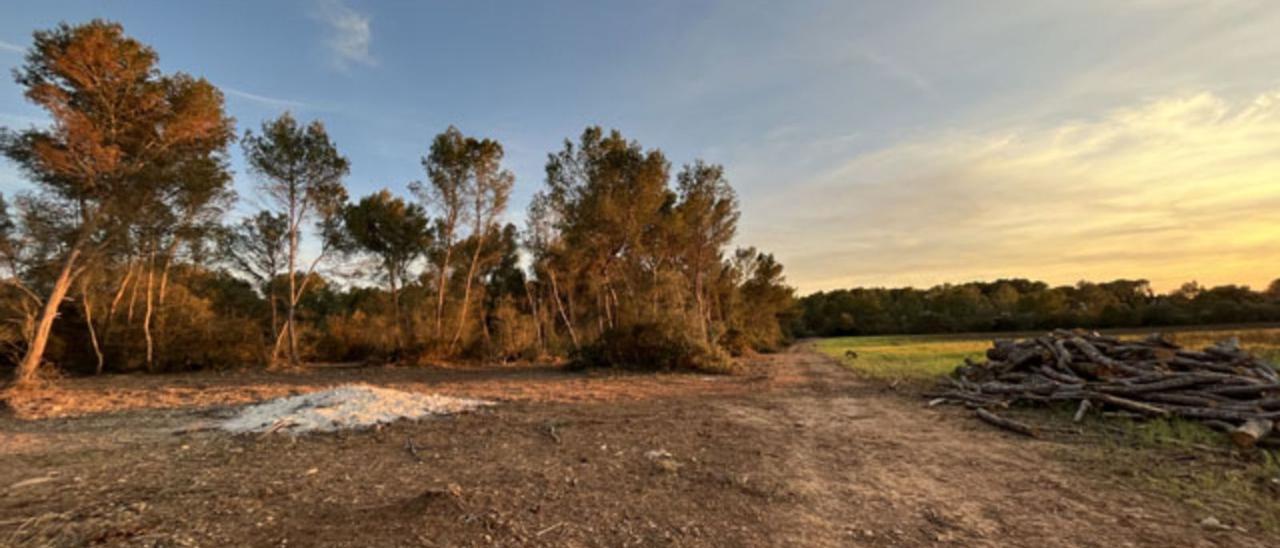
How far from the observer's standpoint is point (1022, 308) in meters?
67.4

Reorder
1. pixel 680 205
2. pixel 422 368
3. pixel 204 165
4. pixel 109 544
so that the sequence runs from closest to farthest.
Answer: pixel 109 544
pixel 204 165
pixel 422 368
pixel 680 205

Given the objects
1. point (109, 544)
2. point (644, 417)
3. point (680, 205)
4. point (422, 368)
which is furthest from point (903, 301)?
point (109, 544)

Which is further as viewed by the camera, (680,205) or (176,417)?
(680,205)

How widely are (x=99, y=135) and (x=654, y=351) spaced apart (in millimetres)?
15681

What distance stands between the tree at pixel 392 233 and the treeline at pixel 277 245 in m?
0.07

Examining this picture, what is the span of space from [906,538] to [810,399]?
799 cm

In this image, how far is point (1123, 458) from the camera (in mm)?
5730

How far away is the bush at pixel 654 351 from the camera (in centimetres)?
1838

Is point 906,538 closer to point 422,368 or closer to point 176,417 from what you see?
point 176,417

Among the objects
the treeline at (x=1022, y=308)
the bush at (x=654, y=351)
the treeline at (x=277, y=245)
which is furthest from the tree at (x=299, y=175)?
the treeline at (x=1022, y=308)

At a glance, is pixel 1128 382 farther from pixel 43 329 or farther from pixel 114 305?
pixel 114 305

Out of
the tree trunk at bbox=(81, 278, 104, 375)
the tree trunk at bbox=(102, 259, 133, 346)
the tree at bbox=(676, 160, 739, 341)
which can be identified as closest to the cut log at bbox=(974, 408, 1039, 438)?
the tree at bbox=(676, 160, 739, 341)

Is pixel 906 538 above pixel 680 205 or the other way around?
the other way around

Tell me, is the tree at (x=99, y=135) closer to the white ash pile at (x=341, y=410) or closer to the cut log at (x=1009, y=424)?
the white ash pile at (x=341, y=410)
